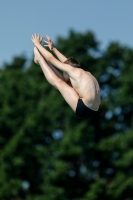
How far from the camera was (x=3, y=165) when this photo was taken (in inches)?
1270

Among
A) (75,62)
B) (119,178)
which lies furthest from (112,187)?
(75,62)

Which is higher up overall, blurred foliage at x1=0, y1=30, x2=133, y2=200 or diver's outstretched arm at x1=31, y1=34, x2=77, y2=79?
blurred foliage at x1=0, y1=30, x2=133, y2=200

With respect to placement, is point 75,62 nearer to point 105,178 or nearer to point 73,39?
point 105,178

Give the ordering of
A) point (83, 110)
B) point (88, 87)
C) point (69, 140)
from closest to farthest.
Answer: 1. point (88, 87)
2. point (83, 110)
3. point (69, 140)

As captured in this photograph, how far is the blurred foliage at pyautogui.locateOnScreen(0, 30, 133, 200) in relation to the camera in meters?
31.5

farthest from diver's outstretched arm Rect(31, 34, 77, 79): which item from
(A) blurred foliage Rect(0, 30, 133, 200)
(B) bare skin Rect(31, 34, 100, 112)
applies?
(A) blurred foliage Rect(0, 30, 133, 200)

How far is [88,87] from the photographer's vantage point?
348 inches

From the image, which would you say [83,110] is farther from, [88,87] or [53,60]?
[53,60]

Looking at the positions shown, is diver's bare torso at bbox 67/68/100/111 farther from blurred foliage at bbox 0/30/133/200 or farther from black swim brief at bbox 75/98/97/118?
blurred foliage at bbox 0/30/133/200

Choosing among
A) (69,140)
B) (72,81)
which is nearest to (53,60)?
(72,81)

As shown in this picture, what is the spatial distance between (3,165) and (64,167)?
321 centimetres

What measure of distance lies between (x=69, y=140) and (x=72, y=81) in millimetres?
23258

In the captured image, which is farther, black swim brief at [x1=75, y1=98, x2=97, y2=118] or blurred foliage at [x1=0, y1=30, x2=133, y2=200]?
blurred foliage at [x1=0, y1=30, x2=133, y2=200]

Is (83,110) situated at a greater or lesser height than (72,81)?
lesser
